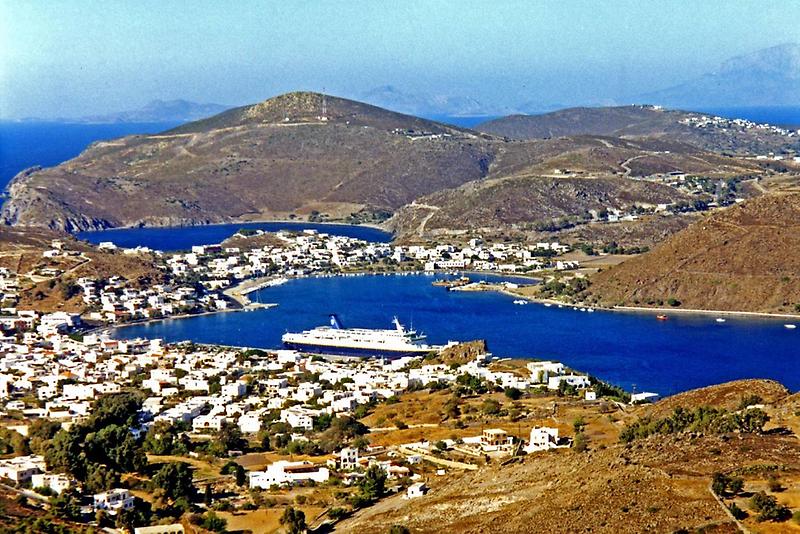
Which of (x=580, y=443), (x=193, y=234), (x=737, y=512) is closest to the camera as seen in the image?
(x=737, y=512)

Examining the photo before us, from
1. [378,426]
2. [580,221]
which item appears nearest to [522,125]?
[580,221]

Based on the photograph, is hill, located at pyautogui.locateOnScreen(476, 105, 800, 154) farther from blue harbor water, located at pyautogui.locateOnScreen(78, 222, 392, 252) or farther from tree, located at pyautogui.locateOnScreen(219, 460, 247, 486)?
tree, located at pyautogui.locateOnScreen(219, 460, 247, 486)

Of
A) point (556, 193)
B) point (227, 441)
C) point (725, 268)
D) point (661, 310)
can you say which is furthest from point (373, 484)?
point (556, 193)

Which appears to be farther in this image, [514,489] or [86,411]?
[86,411]

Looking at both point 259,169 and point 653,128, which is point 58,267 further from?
point 653,128

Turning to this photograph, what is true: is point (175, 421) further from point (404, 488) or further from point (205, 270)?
point (205, 270)
